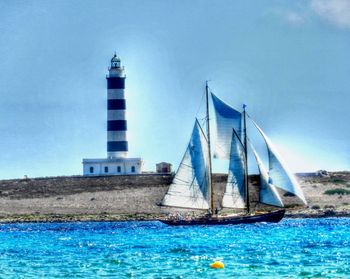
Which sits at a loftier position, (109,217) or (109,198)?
(109,198)

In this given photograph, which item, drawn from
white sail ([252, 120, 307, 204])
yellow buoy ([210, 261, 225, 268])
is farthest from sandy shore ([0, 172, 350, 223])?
yellow buoy ([210, 261, 225, 268])

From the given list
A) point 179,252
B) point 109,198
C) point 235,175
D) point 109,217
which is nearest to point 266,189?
point 235,175

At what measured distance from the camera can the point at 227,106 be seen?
7369 centimetres

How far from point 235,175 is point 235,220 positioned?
2773 mm

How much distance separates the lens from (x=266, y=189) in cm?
7162

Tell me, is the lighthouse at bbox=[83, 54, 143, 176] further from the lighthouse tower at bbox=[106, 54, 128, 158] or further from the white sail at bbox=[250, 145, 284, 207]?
the white sail at bbox=[250, 145, 284, 207]

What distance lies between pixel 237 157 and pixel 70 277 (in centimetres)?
3659

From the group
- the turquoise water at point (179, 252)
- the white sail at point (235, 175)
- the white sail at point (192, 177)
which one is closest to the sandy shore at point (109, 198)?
the white sail at point (235, 175)

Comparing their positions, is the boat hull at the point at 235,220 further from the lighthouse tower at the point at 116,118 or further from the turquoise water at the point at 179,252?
the lighthouse tower at the point at 116,118

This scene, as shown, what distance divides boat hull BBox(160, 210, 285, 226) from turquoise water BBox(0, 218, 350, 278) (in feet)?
8.67

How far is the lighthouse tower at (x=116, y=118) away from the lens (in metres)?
102

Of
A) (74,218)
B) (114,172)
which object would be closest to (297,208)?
(74,218)

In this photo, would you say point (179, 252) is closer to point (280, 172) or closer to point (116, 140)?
point (280, 172)

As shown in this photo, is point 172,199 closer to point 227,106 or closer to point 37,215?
point 227,106
